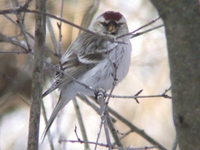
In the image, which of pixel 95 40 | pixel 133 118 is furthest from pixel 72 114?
pixel 95 40

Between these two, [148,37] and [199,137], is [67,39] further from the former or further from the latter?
[199,137]

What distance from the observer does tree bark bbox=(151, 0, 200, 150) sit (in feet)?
4.81

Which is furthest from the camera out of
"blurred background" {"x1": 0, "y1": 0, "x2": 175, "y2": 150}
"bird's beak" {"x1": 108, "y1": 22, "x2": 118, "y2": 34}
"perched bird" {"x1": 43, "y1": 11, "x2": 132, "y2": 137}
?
"blurred background" {"x1": 0, "y1": 0, "x2": 175, "y2": 150}

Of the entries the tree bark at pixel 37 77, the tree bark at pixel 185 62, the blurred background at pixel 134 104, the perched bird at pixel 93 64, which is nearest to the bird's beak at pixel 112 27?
the perched bird at pixel 93 64

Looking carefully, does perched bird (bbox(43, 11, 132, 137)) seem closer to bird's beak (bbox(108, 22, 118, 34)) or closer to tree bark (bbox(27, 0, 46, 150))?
bird's beak (bbox(108, 22, 118, 34))

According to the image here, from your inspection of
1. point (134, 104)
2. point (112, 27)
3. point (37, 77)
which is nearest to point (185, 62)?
point (37, 77)

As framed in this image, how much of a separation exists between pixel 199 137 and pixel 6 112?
3.95 m

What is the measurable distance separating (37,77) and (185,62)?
85 cm

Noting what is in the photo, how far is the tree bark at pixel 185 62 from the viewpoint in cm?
147

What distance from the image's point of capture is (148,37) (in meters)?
5.34

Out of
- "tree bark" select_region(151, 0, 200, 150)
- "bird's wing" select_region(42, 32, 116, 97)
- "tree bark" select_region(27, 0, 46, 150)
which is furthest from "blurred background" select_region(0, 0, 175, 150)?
"tree bark" select_region(151, 0, 200, 150)

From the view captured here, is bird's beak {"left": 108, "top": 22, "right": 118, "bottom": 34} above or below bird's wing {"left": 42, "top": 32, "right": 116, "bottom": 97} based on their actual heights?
above

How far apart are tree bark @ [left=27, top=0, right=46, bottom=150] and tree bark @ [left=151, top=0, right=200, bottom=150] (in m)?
0.71

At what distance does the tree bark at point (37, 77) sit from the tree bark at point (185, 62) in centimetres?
71
